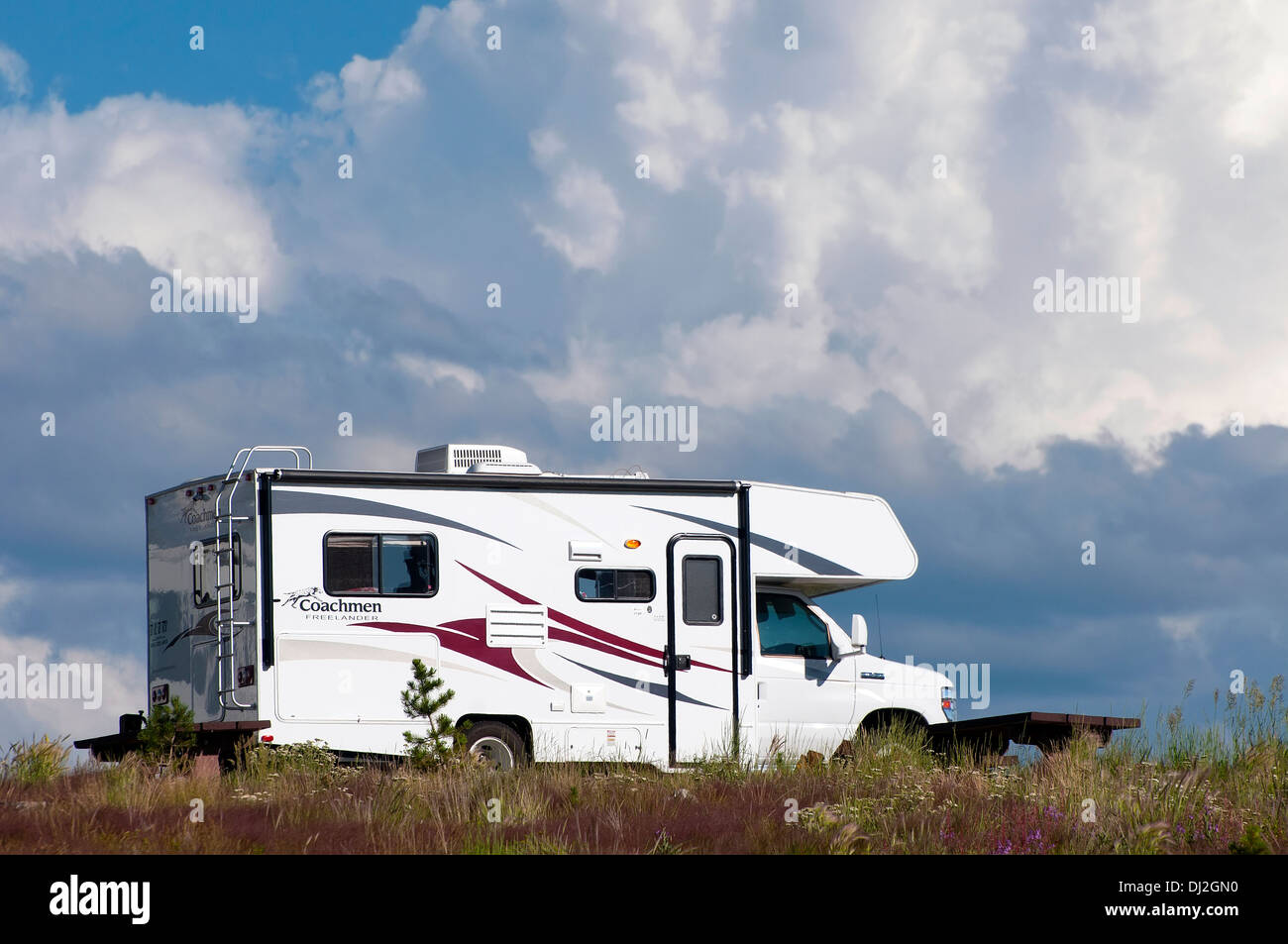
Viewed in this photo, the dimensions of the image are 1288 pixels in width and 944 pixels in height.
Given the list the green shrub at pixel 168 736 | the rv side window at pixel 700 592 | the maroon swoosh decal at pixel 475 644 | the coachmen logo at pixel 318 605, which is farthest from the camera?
the rv side window at pixel 700 592

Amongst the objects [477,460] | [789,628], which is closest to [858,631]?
[789,628]

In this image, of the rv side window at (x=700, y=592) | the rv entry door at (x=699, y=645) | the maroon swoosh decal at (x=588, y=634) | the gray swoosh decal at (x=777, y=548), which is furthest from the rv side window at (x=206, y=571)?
the rv side window at (x=700, y=592)

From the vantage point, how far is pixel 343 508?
1452 cm

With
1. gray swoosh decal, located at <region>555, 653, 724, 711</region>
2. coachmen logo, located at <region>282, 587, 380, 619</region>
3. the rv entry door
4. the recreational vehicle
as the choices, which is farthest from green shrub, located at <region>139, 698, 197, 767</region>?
the rv entry door

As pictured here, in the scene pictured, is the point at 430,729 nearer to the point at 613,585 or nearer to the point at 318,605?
the point at 318,605

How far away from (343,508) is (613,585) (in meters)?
2.82

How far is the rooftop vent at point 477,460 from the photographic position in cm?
1534

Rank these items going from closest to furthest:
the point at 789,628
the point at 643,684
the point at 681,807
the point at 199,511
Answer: the point at 681,807, the point at 199,511, the point at 643,684, the point at 789,628

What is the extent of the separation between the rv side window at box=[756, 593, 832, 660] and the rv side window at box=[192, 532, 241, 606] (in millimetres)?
5379

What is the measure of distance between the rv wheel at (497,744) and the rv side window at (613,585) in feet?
4.96

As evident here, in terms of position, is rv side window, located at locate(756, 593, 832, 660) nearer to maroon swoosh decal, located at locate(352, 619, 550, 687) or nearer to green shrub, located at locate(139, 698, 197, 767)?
maroon swoosh decal, located at locate(352, 619, 550, 687)

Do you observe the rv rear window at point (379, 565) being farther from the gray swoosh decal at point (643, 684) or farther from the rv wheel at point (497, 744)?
the gray swoosh decal at point (643, 684)
